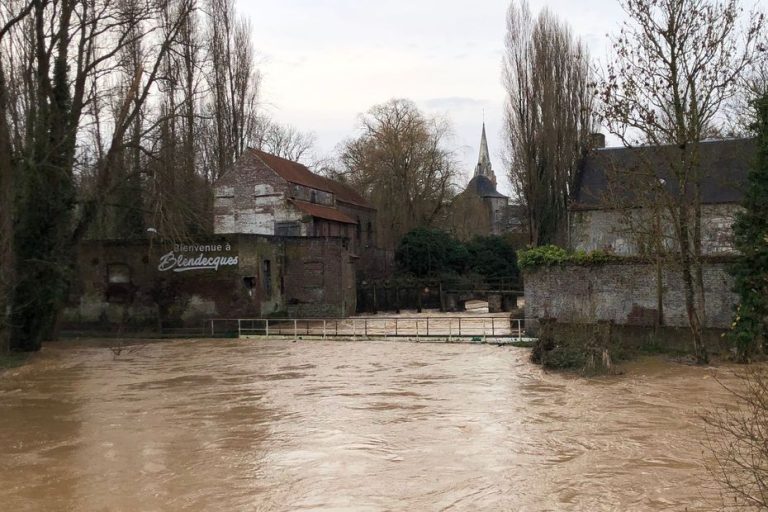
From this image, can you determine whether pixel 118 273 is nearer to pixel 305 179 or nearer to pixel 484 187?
pixel 305 179

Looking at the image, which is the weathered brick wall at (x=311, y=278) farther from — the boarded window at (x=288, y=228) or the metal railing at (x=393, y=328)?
the boarded window at (x=288, y=228)

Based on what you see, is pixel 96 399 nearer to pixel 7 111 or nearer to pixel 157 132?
pixel 7 111

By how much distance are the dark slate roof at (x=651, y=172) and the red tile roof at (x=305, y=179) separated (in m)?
16.6

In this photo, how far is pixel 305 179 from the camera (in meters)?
42.8

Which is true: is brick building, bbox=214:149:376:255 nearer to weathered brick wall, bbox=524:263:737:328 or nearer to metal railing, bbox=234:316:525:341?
metal railing, bbox=234:316:525:341

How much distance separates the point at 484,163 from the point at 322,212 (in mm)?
54161

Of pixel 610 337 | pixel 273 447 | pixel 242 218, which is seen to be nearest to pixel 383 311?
pixel 242 218

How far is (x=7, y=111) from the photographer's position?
2217 cm

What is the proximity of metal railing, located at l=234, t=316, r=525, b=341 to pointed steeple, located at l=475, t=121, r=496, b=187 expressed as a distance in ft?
195

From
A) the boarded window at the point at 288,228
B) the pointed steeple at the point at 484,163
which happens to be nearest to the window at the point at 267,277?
the boarded window at the point at 288,228

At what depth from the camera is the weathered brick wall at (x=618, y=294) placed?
64.8 ft

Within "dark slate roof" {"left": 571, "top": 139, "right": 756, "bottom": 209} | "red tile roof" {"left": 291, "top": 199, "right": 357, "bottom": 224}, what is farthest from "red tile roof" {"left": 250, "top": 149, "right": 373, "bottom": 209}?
"dark slate roof" {"left": 571, "top": 139, "right": 756, "bottom": 209}

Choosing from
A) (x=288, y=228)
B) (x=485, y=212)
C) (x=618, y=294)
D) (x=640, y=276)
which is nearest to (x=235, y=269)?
(x=288, y=228)

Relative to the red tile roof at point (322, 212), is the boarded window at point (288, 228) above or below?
below
